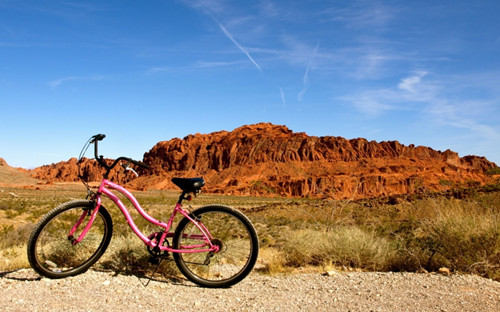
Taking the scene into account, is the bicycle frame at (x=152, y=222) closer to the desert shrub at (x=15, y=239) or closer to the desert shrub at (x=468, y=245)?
the desert shrub at (x=468, y=245)

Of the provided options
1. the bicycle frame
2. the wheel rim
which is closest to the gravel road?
the wheel rim

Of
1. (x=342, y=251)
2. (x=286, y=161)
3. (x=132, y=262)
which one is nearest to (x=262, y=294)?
(x=132, y=262)

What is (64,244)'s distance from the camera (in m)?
5.56

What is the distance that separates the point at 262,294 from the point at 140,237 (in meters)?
1.62

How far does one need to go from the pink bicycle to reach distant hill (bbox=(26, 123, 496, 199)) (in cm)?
7240

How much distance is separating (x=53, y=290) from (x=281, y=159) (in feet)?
341

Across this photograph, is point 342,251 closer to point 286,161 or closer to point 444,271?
point 444,271

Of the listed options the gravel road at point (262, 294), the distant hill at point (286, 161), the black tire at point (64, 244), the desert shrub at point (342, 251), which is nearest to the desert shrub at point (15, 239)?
the black tire at point (64, 244)

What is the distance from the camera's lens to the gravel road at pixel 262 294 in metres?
4.18

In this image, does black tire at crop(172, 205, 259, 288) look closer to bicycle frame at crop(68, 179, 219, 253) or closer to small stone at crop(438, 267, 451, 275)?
bicycle frame at crop(68, 179, 219, 253)

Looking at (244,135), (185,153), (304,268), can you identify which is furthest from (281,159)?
(304,268)

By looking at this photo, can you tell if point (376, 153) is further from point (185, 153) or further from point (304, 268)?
point (304, 268)

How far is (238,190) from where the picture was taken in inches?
3430

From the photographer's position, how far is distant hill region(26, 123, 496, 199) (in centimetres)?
8419
